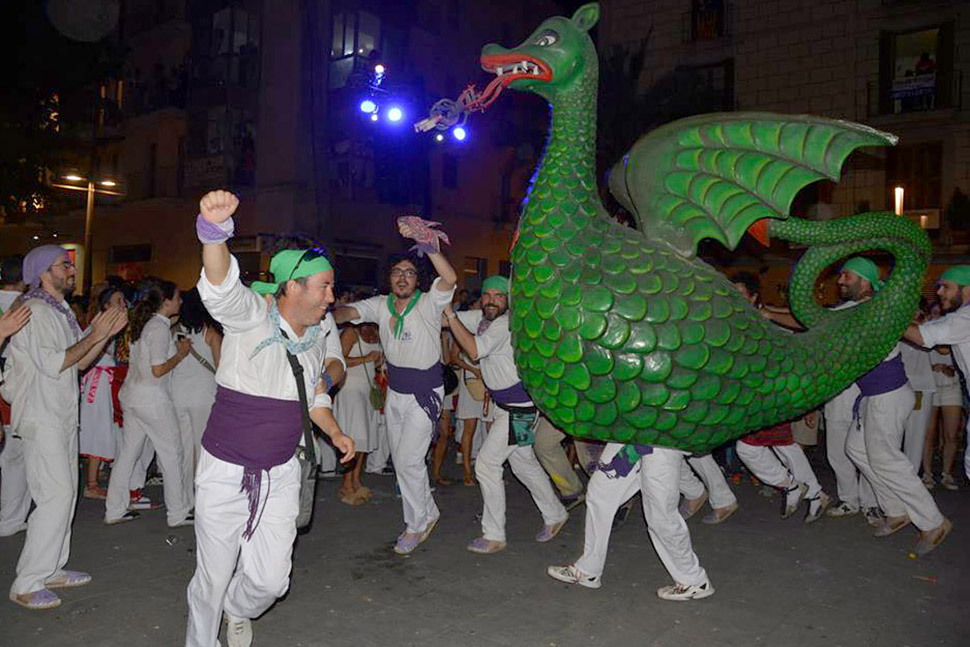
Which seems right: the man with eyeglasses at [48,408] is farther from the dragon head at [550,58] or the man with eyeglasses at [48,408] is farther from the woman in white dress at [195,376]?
the dragon head at [550,58]

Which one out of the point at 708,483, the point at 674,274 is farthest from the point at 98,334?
the point at 708,483

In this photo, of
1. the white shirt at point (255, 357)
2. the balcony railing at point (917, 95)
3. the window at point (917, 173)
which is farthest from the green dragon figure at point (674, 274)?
the balcony railing at point (917, 95)

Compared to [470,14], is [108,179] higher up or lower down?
lower down

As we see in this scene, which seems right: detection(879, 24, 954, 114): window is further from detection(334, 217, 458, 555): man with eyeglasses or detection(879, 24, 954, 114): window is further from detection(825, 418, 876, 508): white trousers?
detection(334, 217, 458, 555): man with eyeglasses

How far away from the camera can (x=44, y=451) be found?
4.06m

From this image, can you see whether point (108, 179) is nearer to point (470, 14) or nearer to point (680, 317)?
point (470, 14)

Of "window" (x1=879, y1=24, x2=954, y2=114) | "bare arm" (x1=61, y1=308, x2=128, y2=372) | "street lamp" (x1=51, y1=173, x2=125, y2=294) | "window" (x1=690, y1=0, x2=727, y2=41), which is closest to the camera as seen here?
"bare arm" (x1=61, y1=308, x2=128, y2=372)

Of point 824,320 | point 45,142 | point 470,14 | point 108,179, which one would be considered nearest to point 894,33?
point 470,14

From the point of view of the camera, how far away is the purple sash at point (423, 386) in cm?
512

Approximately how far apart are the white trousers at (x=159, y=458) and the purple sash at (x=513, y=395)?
234 cm

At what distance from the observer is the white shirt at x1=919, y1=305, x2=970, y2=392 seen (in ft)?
14.7

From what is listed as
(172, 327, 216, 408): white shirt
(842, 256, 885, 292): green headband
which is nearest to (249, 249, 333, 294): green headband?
(172, 327, 216, 408): white shirt

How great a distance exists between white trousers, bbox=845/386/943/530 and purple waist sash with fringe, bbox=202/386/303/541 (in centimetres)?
397

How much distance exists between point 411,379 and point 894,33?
55.8ft
